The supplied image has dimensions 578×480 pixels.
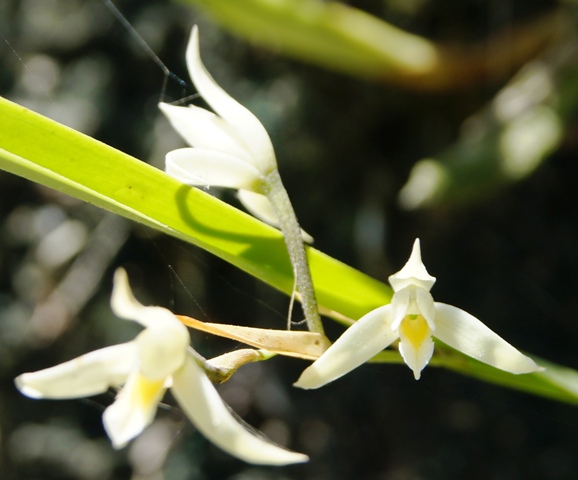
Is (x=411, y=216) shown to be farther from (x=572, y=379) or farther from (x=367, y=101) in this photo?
(x=572, y=379)

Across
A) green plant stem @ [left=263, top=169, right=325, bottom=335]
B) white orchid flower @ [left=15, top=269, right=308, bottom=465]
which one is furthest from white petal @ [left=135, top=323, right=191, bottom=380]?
green plant stem @ [left=263, top=169, right=325, bottom=335]

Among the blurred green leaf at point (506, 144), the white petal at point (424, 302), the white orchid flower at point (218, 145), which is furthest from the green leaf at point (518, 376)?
the blurred green leaf at point (506, 144)

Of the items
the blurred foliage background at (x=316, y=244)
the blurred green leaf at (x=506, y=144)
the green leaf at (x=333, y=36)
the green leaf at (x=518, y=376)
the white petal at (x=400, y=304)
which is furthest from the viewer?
the blurred foliage background at (x=316, y=244)

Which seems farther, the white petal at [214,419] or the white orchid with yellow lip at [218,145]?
the white orchid with yellow lip at [218,145]

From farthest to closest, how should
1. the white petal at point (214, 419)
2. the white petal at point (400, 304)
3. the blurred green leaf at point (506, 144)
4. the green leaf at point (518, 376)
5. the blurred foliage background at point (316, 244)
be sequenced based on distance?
1. the blurred foliage background at point (316, 244)
2. the blurred green leaf at point (506, 144)
3. the green leaf at point (518, 376)
4. the white petal at point (400, 304)
5. the white petal at point (214, 419)

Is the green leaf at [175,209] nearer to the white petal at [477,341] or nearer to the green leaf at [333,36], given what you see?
the white petal at [477,341]

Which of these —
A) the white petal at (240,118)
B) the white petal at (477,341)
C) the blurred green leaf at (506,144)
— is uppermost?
the white petal at (240,118)

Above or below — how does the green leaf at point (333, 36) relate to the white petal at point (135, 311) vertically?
below

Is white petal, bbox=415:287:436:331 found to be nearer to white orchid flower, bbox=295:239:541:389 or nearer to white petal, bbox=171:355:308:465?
white orchid flower, bbox=295:239:541:389
